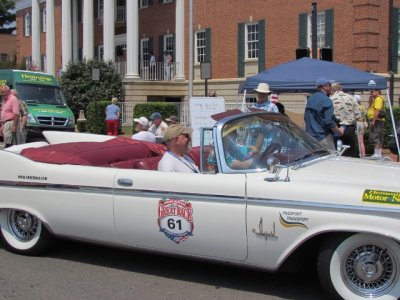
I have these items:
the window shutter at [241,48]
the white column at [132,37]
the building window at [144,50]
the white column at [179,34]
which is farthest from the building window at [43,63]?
the window shutter at [241,48]

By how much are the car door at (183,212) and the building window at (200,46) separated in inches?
929

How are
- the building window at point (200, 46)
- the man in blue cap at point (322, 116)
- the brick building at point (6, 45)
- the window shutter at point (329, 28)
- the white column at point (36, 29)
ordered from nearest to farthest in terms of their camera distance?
the man in blue cap at point (322, 116) → the window shutter at point (329, 28) → the building window at point (200, 46) → the white column at point (36, 29) → the brick building at point (6, 45)

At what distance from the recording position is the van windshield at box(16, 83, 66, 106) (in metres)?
19.4

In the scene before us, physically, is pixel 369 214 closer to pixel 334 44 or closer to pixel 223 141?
pixel 223 141

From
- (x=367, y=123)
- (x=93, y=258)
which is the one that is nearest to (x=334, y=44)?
(x=367, y=123)

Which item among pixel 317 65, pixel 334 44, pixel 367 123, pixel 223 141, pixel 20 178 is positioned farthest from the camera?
pixel 334 44

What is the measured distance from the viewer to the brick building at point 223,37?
21.5 meters

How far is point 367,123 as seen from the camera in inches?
562

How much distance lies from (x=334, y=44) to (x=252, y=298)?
62.9ft

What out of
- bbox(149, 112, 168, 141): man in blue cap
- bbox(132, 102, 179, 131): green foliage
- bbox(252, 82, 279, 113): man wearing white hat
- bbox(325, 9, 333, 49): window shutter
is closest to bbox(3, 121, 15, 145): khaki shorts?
bbox(149, 112, 168, 141): man in blue cap

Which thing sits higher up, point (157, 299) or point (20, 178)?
point (20, 178)

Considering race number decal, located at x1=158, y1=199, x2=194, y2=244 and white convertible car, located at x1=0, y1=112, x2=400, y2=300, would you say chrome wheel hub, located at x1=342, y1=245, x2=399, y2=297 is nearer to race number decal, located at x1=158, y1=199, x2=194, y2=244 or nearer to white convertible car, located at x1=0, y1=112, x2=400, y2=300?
white convertible car, located at x1=0, y1=112, x2=400, y2=300

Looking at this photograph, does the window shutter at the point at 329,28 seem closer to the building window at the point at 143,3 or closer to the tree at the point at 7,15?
the building window at the point at 143,3

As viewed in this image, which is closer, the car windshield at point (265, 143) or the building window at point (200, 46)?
the car windshield at point (265, 143)
